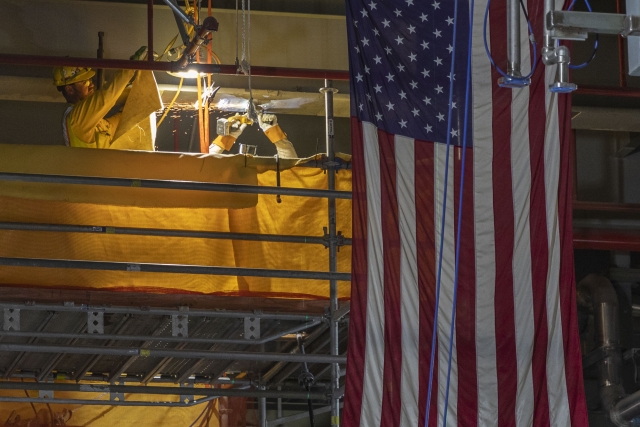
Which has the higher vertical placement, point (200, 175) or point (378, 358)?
point (200, 175)

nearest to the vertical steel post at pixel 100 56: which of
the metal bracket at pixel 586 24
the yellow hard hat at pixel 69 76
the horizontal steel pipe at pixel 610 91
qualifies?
the yellow hard hat at pixel 69 76

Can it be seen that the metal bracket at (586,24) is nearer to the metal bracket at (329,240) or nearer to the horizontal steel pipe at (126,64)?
the metal bracket at (329,240)

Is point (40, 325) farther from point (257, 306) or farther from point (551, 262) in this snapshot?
A: point (551, 262)

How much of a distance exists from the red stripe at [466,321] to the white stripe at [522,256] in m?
0.29

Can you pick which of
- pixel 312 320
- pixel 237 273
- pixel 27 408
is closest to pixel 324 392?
pixel 312 320

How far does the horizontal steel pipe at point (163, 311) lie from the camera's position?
7633mm

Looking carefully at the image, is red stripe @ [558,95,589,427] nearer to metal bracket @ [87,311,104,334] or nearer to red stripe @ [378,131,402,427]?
red stripe @ [378,131,402,427]

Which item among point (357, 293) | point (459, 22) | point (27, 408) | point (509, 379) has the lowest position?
point (27, 408)

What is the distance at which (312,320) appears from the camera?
8.08 m

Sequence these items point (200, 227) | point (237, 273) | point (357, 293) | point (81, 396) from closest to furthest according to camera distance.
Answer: point (357, 293), point (237, 273), point (200, 227), point (81, 396)

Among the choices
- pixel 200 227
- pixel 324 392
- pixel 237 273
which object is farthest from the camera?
pixel 324 392

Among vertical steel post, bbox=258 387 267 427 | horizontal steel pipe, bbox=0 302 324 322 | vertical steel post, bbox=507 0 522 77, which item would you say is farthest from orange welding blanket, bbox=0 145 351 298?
vertical steel post, bbox=507 0 522 77

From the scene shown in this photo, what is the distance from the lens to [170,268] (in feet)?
24.8

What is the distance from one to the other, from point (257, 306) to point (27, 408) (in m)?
4.10
